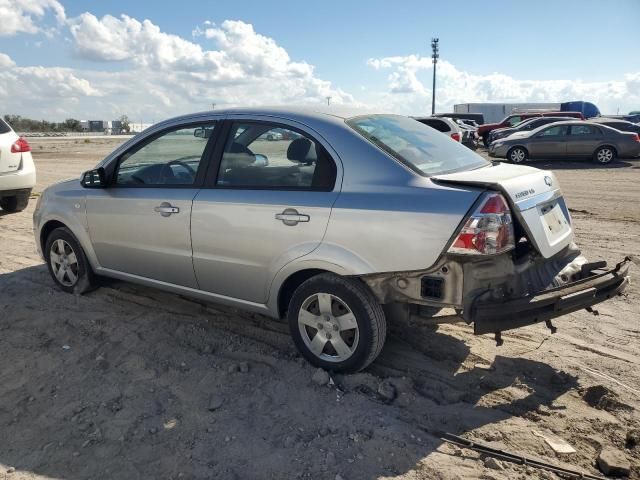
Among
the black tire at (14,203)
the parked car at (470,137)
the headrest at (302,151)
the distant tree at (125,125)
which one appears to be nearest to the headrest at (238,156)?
the headrest at (302,151)

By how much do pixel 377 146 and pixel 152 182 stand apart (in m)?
2.04

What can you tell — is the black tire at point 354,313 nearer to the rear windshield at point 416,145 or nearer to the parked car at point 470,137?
the rear windshield at point 416,145

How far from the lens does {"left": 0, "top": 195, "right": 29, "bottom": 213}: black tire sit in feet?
30.2

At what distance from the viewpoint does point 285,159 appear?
386cm

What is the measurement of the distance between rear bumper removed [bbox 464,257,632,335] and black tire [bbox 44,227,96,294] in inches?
143

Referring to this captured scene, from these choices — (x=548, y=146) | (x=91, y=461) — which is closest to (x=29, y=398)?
(x=91, y=461)

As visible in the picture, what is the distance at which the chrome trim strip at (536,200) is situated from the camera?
10.7ft

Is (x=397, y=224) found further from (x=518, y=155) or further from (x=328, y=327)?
(x=518, y=155)

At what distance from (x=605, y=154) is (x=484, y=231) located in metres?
17.7

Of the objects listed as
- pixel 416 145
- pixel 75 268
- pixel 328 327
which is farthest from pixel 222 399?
pixel 75 268

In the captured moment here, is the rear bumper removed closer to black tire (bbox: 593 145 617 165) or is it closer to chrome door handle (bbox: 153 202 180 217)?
chrome door handle (bbox: 153 202 180 217)

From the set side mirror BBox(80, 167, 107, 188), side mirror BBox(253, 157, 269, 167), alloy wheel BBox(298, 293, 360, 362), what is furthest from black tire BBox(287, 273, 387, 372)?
side mirror BBox(80, 167, 107, 188)

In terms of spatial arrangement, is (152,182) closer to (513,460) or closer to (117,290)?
(117,290)

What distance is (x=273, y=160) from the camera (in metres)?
3.90
